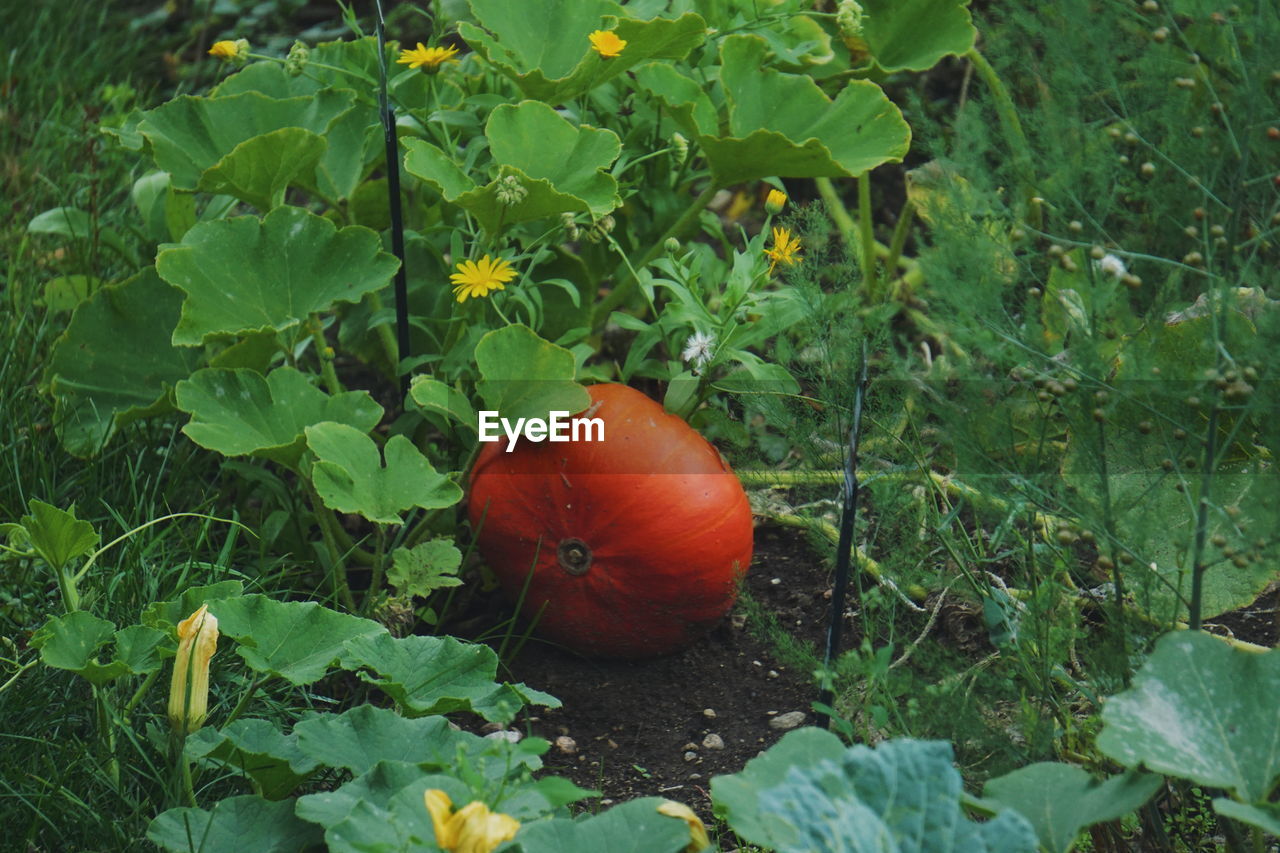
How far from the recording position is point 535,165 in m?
2.09

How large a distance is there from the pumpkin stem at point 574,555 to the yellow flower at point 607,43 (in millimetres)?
732

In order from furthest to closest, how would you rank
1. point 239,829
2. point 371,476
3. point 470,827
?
1. point 371,476
2. point 239,829
3. point 470,827

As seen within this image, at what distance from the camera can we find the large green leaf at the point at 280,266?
2.09 m

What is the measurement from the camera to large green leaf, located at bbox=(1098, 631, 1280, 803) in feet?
4.16

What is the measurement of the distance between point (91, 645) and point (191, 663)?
5.7 inches

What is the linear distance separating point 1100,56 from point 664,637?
3.45 feet

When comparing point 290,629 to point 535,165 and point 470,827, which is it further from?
point 535,165

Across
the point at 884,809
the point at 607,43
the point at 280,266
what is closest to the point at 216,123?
the point at 280,266

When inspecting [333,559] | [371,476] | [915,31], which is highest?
[915,31]

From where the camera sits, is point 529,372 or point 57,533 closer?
point 57,533

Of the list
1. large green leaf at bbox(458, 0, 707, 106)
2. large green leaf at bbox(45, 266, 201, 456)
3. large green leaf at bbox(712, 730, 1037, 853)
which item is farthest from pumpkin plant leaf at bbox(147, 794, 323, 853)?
large green leaf at bbox(458, 0, 707, 106)

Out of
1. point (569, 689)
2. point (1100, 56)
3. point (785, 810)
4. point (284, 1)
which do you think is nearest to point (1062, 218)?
point (1100, 56)

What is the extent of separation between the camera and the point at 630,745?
79.4 inches

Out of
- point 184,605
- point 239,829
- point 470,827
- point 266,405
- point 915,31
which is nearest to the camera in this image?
point 470,827
